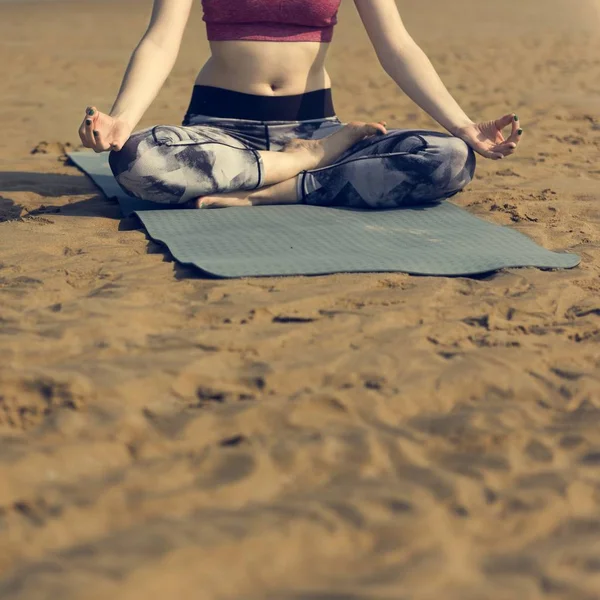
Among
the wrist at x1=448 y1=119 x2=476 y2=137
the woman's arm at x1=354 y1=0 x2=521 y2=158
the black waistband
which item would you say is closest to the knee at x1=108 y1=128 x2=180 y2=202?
the black waistband

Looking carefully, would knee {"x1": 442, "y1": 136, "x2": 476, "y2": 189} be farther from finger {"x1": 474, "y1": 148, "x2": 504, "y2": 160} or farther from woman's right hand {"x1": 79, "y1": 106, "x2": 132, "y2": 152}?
woman's right hand {"x1": 79, "y1": 106, "x2": 132, "y2": 152}

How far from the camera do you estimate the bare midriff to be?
3.26 meters

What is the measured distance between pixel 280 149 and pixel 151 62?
0.56 metres

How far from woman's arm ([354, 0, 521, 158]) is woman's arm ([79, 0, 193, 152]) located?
67 cm

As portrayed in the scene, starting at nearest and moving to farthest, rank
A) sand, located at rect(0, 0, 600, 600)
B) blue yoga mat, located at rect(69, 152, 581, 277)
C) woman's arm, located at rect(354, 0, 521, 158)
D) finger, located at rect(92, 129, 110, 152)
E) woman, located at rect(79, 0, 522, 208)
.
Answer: sand, located at rect(0, 0, 600, 600) → blue yoga mat, located at rect(69, 152, 581, 277) → finger, located at rect(92, 129, 110, 152) → woman, located at rect(79, 0, 522, 208) → woman's arm, located at rect(354, 0, 521, 158)

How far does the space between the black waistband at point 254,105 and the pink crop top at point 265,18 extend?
194mm

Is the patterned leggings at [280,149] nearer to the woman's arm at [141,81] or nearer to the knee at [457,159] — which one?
the knee at [457,159]

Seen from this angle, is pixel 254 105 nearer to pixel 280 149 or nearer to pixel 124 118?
pixel 280 149

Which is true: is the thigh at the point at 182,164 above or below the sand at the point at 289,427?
above

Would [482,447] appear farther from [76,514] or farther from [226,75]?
[226,75]

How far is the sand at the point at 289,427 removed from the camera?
54.3 inches

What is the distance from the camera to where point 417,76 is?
3.31m

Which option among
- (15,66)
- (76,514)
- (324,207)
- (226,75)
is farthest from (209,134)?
(15,66)

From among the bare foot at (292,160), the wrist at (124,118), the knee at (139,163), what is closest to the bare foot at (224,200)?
the bare foot at (292,160)
